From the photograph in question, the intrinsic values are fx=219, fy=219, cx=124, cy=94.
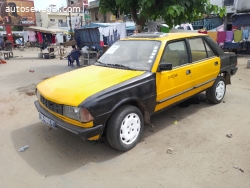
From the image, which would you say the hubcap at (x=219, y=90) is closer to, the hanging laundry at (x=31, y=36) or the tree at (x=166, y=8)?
the tree at (x=166, y=8)

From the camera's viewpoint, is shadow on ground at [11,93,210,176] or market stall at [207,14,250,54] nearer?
shadow on ground at [11,93,210,176]

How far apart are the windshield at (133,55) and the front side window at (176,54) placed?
0.20 metres

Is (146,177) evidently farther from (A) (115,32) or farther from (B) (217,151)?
(A) (115,32)

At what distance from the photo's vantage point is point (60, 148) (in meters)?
3.52

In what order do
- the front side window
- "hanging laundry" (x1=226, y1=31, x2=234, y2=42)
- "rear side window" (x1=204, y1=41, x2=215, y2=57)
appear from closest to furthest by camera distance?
the front side window → "rear side window" (x1=204, y1=41, x2=215, y2=57) → "hanging laundry" (x1=226, y1=31, x2=234, y2=42)

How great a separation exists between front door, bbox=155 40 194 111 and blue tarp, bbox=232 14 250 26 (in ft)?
49.9

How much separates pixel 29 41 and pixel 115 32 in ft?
78.6

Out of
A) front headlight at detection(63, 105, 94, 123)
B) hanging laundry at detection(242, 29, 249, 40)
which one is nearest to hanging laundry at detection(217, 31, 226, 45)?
hanging laundry at detection(242, 29, 249, 40)

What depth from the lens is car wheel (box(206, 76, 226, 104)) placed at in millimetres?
4908

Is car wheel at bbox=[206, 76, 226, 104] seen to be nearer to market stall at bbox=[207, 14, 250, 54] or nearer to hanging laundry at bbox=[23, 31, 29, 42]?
market stall at bbox=[207, 14, 250, 54]

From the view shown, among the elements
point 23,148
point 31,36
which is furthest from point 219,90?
point 31,36

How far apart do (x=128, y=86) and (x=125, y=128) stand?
2.07 ft

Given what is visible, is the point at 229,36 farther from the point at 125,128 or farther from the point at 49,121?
the point at 49,121

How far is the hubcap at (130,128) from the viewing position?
324 centimetres
